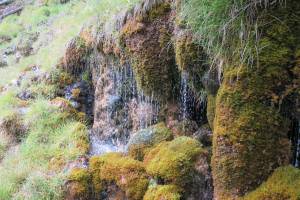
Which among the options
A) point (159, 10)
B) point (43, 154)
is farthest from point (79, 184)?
point (159, 10)

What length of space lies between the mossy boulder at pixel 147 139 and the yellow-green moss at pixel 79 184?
23.6 inches

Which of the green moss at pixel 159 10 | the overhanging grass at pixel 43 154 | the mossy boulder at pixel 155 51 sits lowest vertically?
the overhanging grass at pixel 43 154

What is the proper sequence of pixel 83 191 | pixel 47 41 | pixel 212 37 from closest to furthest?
pixel 212 37 < pixel 83 191 < pixel 47 41

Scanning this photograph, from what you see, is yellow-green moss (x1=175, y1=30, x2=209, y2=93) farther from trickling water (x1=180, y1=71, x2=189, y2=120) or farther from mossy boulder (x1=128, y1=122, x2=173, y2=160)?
mossy boulder (x1=128, y1=122, x2=173, y2=160)

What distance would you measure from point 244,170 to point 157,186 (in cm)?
104

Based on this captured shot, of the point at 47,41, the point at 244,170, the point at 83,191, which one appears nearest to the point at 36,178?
the point at 83,191

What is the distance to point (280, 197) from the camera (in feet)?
10.5

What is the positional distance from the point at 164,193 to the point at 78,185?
1163 millimetres

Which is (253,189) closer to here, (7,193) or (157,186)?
(157,186)

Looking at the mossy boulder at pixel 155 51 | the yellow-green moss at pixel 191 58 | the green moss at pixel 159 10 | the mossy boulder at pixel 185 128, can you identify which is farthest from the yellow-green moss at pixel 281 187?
the green moss at pixel 159 10

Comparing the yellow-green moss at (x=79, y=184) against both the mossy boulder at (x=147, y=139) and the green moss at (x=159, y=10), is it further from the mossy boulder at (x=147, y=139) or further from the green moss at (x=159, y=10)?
the green moss at (x=159, y=10)

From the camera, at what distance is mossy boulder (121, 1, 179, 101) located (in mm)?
5137

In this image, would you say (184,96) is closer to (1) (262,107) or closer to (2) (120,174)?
(2) (120,174)

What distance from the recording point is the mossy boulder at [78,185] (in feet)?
15.3
